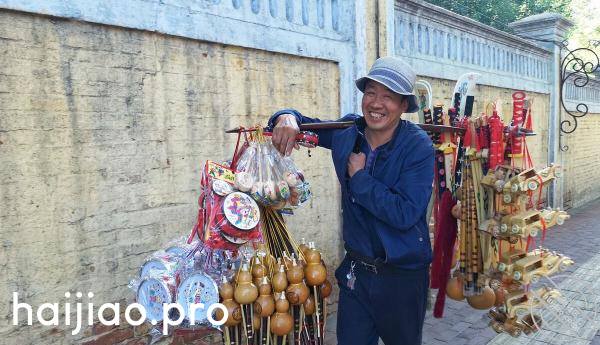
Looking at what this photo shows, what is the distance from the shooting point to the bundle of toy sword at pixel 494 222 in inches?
116

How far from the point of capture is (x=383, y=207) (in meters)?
2.24

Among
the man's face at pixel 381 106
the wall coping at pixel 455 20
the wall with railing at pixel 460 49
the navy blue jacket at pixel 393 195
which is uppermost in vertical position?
the wall coping at pixel 455 20

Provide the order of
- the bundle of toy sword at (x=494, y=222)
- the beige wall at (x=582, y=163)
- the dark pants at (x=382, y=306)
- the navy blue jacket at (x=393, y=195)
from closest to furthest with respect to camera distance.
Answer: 1. the navy blue jacket at (x=393, y=195)
2. the dark pants at (x=382, y=306)
3. the bundle of toy sword at (x=494, y=222)
4. the beige wall at (x=582, y=163)

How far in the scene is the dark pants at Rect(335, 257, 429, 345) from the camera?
2504mm

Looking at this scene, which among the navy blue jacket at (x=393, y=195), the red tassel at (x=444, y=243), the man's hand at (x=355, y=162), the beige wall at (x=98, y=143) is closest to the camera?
the navy blue jacket at (x=393, y=195)

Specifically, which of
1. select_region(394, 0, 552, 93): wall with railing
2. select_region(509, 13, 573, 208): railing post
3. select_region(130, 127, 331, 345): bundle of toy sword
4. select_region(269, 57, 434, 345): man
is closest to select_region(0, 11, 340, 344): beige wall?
select_region(130, 127, 331, 345): bundle of toy sword

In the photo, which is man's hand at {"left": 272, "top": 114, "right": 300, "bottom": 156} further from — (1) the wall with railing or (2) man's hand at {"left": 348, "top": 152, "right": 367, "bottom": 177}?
(1) the wall with railing

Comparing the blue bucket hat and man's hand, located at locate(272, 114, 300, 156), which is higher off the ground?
the blue bucket hat

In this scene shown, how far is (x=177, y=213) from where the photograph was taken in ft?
12.0

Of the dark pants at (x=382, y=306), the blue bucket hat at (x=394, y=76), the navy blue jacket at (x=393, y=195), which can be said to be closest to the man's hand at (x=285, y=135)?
the navy blue jacket at (x=393, y=195)

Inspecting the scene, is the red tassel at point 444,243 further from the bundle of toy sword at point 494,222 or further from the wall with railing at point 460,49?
the wall with railing at point 460,49

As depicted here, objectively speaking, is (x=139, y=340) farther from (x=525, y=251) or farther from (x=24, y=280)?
(x=525, y=251)

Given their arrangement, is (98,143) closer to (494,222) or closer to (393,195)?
(393,195)

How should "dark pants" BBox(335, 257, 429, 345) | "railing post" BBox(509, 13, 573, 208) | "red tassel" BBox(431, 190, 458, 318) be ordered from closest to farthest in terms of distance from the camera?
"dark pants" BBox(335, 257, 429, 345) < "red tassel" BBox(431, 190, 458, 318) < "railing post" BBox(509, 13, 573, 208)
